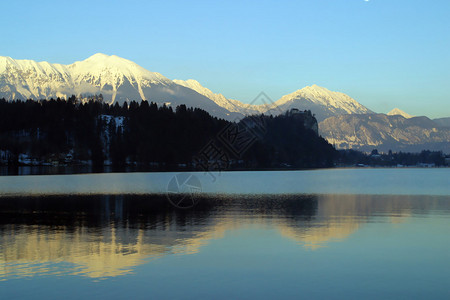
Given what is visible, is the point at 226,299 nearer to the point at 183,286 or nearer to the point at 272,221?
the point at 183,286

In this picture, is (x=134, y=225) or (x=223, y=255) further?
(x=134, y=225)

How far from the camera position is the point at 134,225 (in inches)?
2042

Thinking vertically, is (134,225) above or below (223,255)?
above

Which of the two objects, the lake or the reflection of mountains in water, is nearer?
the lake

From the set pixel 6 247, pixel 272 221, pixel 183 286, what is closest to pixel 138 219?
pixel 272 221

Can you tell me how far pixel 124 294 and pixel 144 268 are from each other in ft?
18.8

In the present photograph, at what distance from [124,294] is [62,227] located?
2678 centimetres

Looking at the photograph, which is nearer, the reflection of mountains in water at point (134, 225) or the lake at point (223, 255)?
the lake at point (223, 255)

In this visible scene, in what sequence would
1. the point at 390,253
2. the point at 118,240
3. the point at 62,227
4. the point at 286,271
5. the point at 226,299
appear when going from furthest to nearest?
1. the point at 62,227
2. the point at 118,240
3. the point at 390,253
4. the point at 286,271
5. the point at 226,299

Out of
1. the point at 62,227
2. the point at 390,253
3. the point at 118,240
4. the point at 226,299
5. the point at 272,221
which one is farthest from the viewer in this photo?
the point at 272,221

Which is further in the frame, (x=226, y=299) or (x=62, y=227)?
(x=62, y=227)

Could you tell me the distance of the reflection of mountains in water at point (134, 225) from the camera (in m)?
34.3

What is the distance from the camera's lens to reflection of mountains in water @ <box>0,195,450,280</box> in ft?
113

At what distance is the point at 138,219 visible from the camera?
2253 inches
